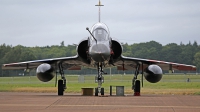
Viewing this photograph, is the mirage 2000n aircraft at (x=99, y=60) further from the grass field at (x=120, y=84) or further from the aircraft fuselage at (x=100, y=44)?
the grass field at (x=120, y=84)

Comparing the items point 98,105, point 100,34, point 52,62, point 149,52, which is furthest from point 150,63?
point 149,52

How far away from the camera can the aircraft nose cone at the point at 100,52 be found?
19.4 metres

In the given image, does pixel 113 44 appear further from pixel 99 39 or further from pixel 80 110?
pixel 80 110

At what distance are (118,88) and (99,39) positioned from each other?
401cm

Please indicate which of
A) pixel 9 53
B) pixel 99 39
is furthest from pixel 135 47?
pixel 99 39

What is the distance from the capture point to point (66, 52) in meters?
78.3

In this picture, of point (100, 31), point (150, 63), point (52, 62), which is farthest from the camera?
point (150, 63)

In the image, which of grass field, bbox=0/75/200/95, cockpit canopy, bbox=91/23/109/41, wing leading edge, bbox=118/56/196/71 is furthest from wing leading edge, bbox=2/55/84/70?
grass field, bbox=0/75/200/95

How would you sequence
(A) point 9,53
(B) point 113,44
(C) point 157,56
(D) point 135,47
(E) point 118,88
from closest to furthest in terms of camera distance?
(B) point 113,44 < (E) point 118,88 < (A) point 9,53 < (C) point 157,56 < (D) point 135,47

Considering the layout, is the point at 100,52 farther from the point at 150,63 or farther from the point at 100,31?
the point at 150,63

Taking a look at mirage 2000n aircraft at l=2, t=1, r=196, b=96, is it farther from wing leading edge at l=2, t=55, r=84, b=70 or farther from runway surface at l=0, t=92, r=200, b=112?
runway surface at l=0, t=92, r=200, b=112

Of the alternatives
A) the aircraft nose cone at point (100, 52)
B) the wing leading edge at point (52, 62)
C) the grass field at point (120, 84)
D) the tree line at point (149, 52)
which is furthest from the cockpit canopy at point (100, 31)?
the tree line at point (149, 52)

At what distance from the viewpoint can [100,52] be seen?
1941 centimetres

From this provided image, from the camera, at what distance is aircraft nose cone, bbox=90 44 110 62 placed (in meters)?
19.4
